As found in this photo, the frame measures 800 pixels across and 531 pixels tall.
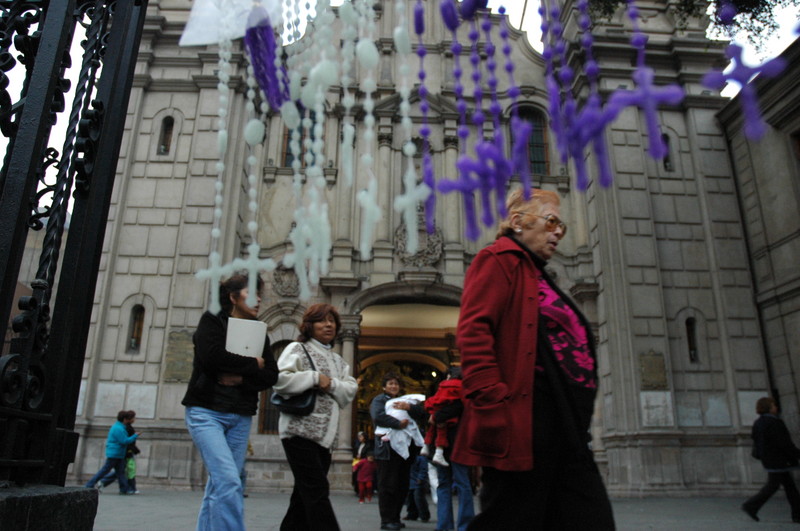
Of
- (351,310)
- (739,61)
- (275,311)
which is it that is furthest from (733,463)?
(739,61)

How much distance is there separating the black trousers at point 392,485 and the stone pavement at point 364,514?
313mm

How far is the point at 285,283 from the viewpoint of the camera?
14859 millimetres

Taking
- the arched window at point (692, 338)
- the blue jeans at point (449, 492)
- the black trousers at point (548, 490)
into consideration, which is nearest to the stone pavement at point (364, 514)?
the blue jeans at point (449, 492)

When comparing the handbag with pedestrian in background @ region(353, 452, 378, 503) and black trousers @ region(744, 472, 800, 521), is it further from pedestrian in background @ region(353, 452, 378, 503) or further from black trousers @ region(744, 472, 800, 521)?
pedestrian in background @ region(353, 452, 378, 503)

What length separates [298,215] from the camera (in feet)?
9.00

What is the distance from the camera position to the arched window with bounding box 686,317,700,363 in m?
13.6

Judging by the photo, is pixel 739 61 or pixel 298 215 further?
pixel 298 215

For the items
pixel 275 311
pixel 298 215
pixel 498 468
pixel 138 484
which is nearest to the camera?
pixel 498 468

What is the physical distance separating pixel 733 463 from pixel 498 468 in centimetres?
1245

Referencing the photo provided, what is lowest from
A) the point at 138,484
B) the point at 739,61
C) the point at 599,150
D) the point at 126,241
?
the point at 138,484

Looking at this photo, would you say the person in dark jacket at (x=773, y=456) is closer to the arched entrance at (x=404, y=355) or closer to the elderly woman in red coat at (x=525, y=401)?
the elderly woman in red coat at (x=525, y=401)

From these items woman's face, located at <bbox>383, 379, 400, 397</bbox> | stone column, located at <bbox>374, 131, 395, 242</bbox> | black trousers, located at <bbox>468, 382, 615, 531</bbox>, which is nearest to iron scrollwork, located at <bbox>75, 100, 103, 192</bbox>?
black trousers, located at <bbox>468, 382, 615, 531</bbox>

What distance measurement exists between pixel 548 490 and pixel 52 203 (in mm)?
2632

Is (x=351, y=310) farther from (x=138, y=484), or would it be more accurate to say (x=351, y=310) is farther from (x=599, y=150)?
(x=599, y=150)
